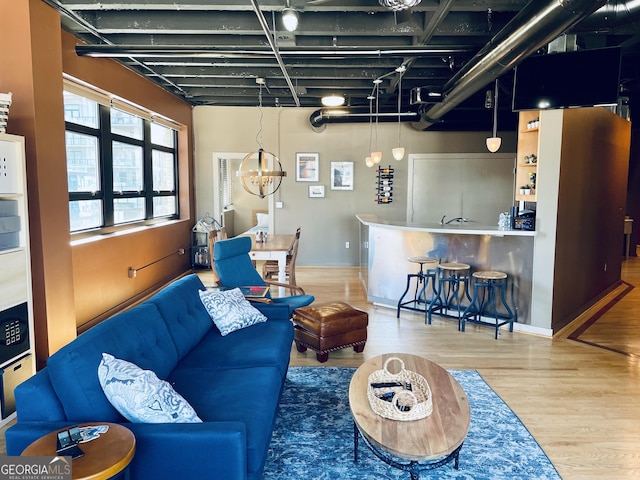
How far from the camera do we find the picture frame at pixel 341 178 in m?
8.39

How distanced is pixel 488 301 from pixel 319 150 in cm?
449

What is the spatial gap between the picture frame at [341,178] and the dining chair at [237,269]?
13.3ft

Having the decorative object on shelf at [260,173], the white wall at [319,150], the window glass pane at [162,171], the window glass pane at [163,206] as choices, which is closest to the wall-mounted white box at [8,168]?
the decorative object on shelf at [260,173]

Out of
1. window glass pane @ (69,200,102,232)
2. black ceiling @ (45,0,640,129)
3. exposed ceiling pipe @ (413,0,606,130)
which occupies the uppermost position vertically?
black ceiling @ (45,0,640,129)

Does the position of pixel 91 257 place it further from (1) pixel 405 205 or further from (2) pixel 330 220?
(1) pixel 405 205

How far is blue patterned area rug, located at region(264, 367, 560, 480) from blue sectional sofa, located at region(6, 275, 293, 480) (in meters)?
0.36

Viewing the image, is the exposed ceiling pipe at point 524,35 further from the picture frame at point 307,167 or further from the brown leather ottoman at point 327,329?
the picture frame at point 307,167

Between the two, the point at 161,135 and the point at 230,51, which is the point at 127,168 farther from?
the point at 230,51

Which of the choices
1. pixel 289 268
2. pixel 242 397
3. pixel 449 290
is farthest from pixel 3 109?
pixel 449 290

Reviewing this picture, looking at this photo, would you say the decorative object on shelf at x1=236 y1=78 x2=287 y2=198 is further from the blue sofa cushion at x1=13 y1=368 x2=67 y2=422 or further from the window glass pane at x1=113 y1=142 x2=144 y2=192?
the blue sofa cushion at x1=13 y1=368 x2=67 y2=422

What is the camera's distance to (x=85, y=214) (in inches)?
198

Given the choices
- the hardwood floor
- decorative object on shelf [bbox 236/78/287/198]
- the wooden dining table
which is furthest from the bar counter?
decorative object on shelf [bbox 236/78/287/198]

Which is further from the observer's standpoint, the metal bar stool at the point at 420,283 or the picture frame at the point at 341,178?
the picture frame at the point at 341,178

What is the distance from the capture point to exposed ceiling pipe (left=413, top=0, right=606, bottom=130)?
2.63 metres
